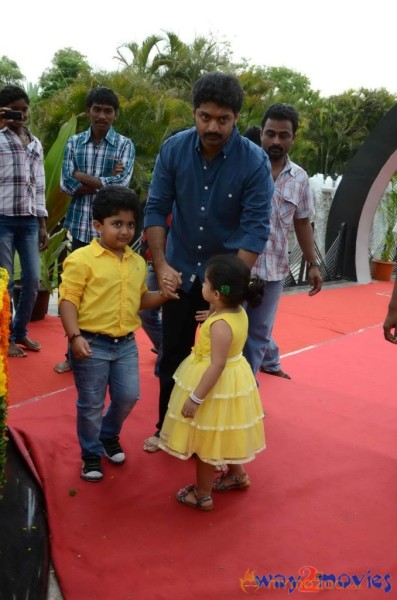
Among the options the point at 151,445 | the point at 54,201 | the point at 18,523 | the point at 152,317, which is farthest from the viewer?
the point at 54,201

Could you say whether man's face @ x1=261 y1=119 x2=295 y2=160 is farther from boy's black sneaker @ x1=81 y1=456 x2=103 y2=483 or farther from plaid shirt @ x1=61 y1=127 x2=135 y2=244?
boy's black sneaker @ x1=81 y1=456 x2=103 y2=483

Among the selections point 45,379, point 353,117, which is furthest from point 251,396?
point 353,117

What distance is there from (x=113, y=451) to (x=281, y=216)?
6.27 ft

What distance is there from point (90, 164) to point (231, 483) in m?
2.40

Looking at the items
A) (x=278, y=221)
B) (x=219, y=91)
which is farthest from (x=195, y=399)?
(x=278, y=221)

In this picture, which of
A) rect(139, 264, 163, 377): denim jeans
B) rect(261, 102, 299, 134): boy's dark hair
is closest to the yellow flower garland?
rect(139, 264, 163, 377): denim jeans

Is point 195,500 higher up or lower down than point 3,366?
lower down

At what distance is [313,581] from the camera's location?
223 cm

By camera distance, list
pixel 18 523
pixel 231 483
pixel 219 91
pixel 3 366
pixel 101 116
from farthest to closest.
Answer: pixel 101 116 < pixel 231 483 < pixel 219 91 < pixel 18 523 < pixel 3 366

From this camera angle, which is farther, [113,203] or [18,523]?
[113,203]

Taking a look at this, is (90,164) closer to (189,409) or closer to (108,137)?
(108,137)

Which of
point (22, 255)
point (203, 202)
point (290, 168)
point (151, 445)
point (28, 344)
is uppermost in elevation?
point (290, 168)

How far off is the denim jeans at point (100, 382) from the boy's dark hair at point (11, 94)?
2.09 m

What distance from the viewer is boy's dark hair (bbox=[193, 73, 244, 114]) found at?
259 cm
